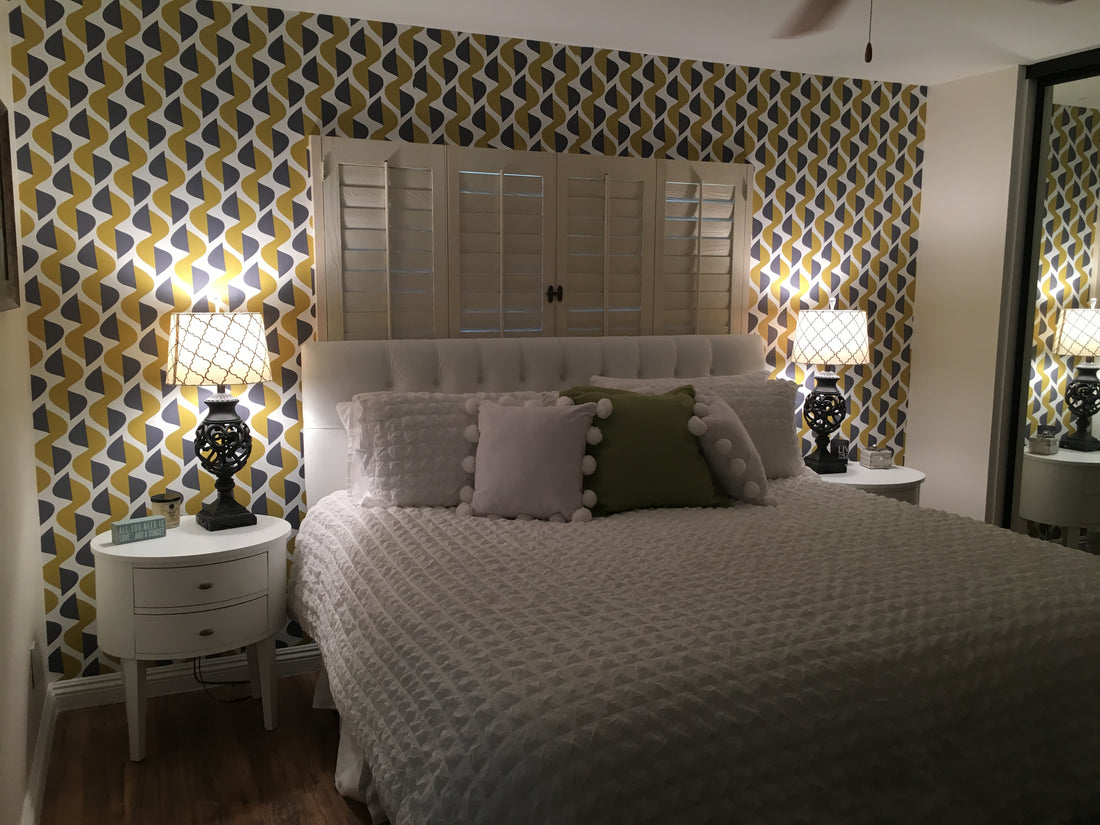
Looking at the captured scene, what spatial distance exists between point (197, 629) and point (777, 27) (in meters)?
2.96

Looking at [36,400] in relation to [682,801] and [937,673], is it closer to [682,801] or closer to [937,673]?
[682,801]

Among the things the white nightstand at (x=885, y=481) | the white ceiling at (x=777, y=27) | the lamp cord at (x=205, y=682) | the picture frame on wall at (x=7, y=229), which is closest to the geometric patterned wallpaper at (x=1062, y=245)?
the white ceiling at (x=777, y=27)

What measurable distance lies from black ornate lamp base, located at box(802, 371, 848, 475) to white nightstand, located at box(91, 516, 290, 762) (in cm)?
231

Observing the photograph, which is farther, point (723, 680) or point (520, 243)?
point (520, 243)

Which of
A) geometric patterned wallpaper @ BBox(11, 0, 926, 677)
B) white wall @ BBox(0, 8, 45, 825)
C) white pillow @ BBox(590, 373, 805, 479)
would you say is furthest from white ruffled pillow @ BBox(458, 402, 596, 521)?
white wall @ BBox(0, 8, 45, 825)

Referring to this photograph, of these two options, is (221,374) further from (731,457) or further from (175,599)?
(731,457)

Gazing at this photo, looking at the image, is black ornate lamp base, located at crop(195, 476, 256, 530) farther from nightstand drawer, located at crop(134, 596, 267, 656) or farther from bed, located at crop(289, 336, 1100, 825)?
bed, located at crop(289, 336, 1100, 825)

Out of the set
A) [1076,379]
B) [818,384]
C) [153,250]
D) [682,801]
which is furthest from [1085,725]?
[153,250]

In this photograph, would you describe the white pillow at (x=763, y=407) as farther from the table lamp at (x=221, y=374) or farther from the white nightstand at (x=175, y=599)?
the white nightstand at (x=175, y=599)

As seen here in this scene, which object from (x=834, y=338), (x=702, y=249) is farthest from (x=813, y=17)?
(x=834, y=338)

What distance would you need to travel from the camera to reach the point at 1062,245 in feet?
12.5

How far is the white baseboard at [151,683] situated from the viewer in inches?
108

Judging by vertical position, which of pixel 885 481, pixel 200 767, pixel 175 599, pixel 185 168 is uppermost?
pixel 185 168

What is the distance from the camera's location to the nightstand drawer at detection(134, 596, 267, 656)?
8.73ft
